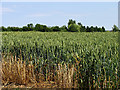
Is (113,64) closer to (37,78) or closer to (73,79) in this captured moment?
(73,79)

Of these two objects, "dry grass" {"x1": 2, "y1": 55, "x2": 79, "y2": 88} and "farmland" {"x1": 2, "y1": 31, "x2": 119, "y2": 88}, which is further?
"dry grass" {"x1": 2, "y1": 55, "x2": 79, "y2": 88}

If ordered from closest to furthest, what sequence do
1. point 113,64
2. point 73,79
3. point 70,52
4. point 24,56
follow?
point 113,64 < point 73,79 < point 70,52 < point 24,56

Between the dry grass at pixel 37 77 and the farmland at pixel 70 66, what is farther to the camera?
the dry grass at pixel 37 77

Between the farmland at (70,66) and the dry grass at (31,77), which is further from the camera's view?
the dry grass at (31,77)

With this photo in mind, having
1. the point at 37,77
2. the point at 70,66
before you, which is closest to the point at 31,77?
the point at 37,77

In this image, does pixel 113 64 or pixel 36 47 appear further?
pixel 36 47

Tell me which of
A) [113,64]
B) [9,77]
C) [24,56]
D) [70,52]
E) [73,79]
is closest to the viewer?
[113,64]

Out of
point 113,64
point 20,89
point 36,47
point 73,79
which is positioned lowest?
point 20,89

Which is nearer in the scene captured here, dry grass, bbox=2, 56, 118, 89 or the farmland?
the farmland

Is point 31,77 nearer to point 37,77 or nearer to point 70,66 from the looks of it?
point 37,77

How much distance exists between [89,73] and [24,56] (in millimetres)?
2763

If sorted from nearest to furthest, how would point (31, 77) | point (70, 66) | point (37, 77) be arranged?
point (70, 66), point (31, 77), point (37, 77)

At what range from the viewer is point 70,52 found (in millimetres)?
5391

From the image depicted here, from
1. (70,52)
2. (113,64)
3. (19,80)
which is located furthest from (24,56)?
(113,64)
